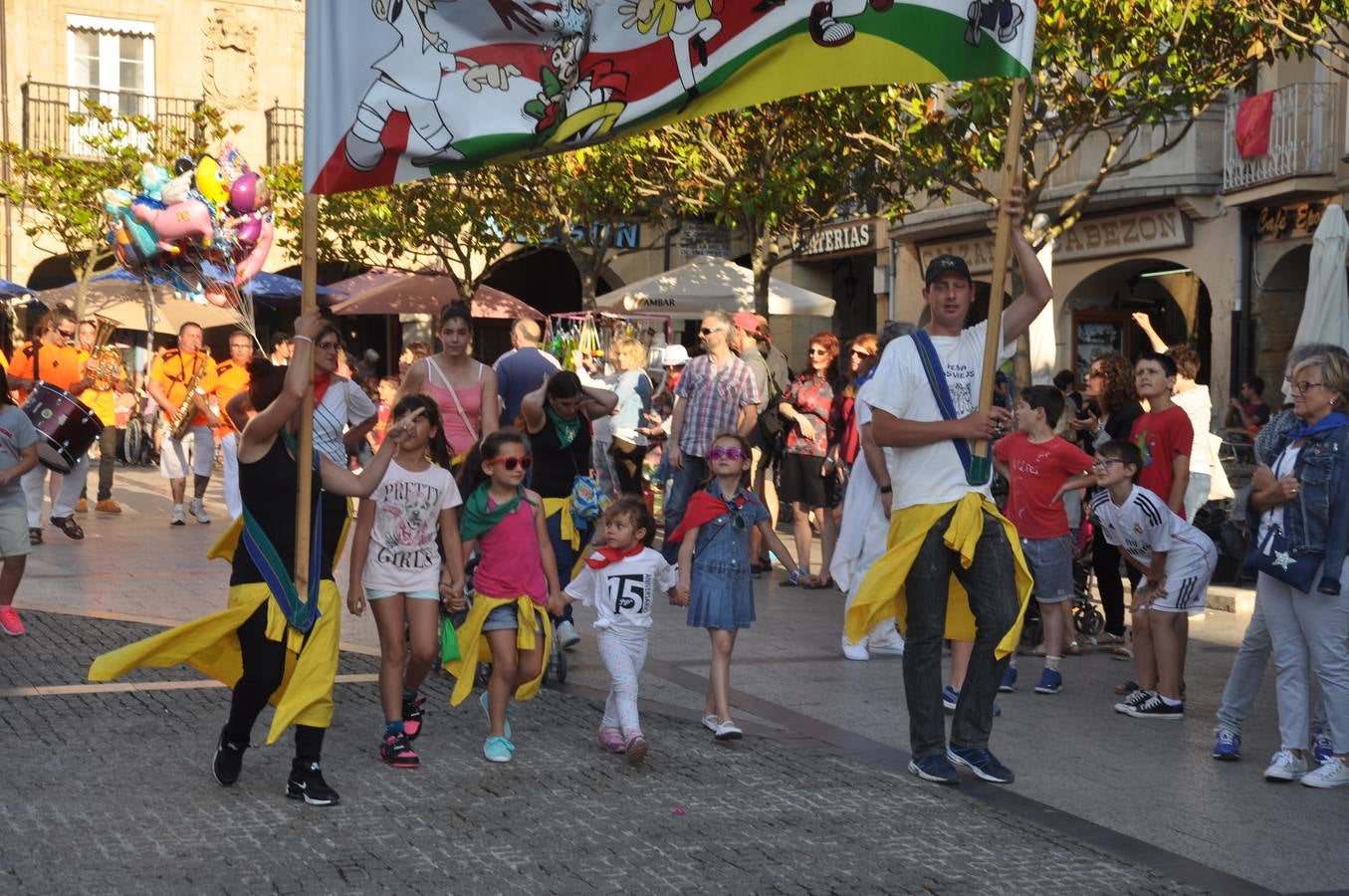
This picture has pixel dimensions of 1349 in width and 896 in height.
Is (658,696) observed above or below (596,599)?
below

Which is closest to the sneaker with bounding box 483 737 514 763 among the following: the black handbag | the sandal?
the black handbag

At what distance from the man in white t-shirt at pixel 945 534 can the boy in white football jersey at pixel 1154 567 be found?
5.73 feet

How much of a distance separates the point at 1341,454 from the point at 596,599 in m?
3.02

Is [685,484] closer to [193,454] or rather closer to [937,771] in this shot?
[937,771]

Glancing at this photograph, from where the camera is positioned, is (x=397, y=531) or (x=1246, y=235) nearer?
(x=397, y=531)

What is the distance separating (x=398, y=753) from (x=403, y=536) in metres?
0.84

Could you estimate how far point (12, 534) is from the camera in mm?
10109

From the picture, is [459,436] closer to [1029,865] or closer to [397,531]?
[397,531]

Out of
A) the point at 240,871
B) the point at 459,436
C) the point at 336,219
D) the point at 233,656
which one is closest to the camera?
the point at 240,871

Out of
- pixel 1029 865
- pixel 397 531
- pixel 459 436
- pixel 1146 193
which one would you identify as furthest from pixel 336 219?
pixel 1029 865

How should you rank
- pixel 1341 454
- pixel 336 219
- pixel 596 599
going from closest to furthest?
pixel 1341 454 < pixel 596 599 < pixel 336 219

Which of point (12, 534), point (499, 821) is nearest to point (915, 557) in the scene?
point (499, 821)

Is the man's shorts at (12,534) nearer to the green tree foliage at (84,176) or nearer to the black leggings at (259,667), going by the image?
the black leggings at (259,667)

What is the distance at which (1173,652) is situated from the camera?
330 inches
